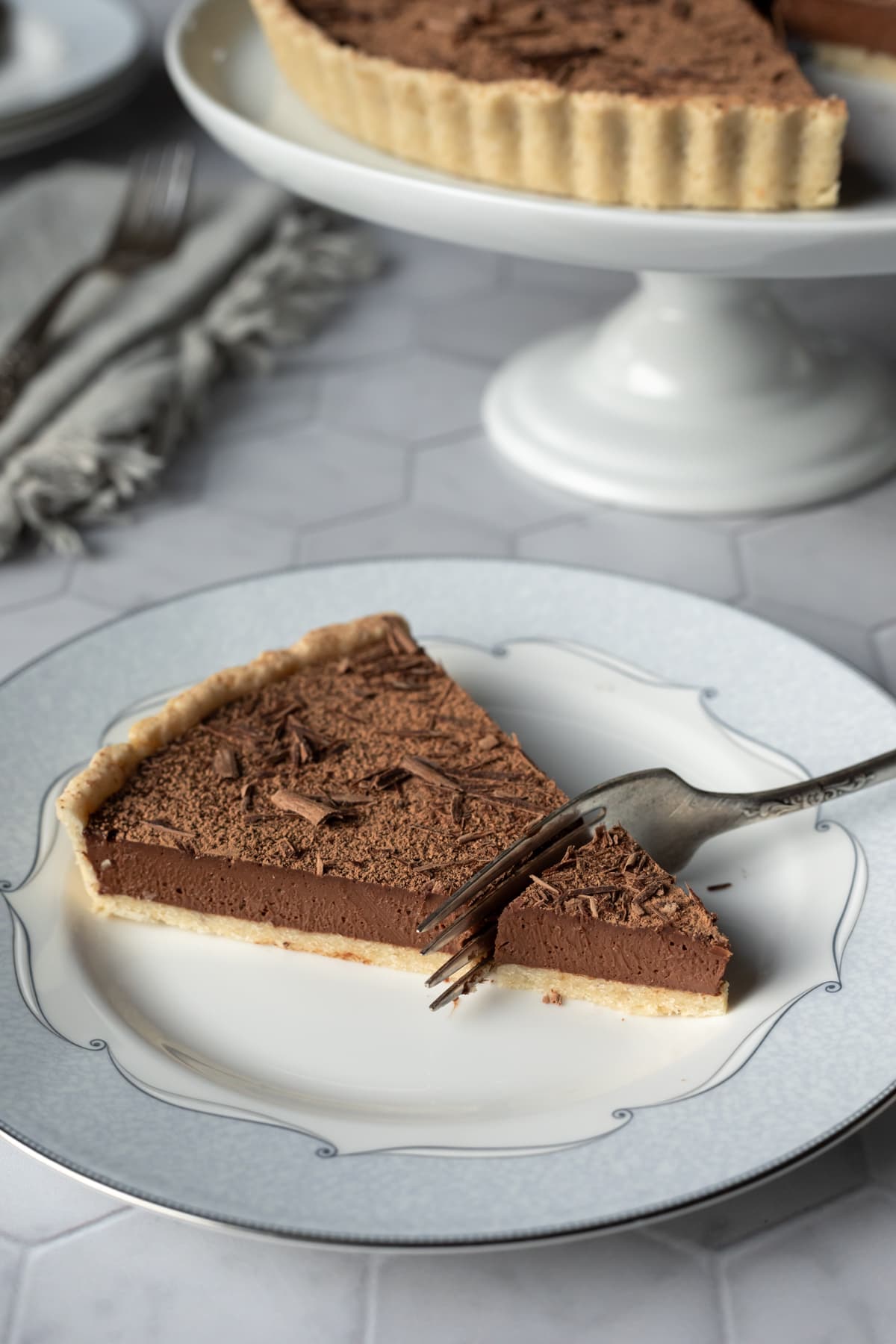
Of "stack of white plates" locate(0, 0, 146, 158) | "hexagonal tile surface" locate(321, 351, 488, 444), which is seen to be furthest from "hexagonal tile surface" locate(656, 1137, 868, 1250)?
"stack of white plates" locate(0, 0, 146, 158)

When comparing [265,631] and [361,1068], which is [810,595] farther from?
[361,1068]

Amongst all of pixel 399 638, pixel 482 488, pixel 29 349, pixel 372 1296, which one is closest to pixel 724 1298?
pixel 372 1296

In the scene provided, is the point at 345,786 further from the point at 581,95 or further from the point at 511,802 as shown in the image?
the point at 581,95

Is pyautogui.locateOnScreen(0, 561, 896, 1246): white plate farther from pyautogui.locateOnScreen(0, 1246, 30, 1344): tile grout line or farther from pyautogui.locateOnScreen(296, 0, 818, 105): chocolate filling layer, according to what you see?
pyautogui.locateOnScreen(296, 0, 818, 105): chocolate filling layer

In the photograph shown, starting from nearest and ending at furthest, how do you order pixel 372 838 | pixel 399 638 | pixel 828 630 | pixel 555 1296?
pixel 555 1296
pixel 372 838
pixel 399 638
pixel 828 630

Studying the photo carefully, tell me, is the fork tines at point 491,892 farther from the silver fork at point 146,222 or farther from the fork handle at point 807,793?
the silver fork at point 146,222

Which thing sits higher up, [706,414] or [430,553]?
[706,414]

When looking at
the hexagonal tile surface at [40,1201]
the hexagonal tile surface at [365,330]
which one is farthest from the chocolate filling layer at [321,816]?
the hexagonal tile surface at [365,330]

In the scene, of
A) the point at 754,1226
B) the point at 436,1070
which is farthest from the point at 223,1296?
the point at 754,1226
